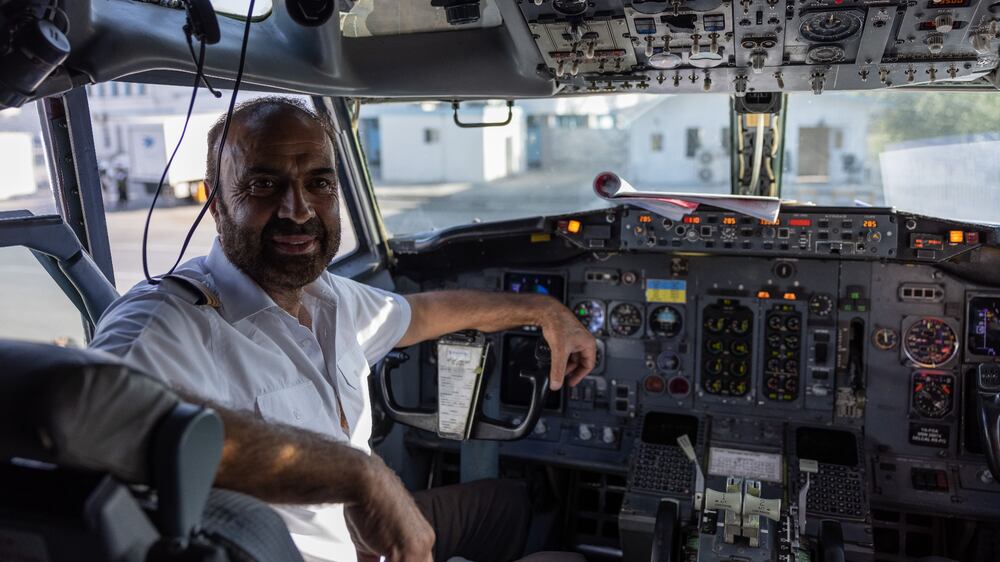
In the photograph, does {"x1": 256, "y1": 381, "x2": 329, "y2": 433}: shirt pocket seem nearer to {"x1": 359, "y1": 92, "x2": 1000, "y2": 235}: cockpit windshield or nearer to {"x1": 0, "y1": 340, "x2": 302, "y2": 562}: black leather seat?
{"x1": 0, "y1": 340, "x2": 302, "y2": 562}: black leather seat

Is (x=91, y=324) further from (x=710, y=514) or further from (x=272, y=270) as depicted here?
(x=710, y=514)

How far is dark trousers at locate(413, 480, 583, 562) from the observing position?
266cm

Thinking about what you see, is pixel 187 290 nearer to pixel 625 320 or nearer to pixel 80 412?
pixel 80 412

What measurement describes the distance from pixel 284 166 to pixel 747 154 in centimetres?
228

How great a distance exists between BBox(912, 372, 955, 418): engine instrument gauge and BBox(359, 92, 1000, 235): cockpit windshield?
2.09 ft

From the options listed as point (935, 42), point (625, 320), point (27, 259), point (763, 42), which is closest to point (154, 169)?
point (27, 259)

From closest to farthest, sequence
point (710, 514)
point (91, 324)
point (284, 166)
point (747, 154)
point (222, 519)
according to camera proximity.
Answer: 1. point (222, 519)
2. point (284, 166)
3. point (91, 324)
4. point (710, 514)
5. point (747, 154)

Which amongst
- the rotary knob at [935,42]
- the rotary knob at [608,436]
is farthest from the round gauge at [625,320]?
the rotary knob at [935,42]

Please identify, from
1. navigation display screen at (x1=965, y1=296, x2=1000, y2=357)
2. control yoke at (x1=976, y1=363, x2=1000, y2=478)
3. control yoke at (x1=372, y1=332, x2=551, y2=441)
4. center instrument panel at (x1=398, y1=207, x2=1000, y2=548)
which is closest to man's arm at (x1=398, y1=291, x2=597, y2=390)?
control yoke at (x1=372, y1=332, x2=551, y2=441)

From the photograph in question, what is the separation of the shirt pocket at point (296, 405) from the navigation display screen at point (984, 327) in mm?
2522

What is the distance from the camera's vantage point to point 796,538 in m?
2.80

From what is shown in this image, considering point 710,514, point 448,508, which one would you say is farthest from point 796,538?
point 448,508

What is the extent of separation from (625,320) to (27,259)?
7.42 feet

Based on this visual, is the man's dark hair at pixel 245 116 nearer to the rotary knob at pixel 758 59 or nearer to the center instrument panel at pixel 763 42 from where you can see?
the center instrument panel at pixel 763 42
